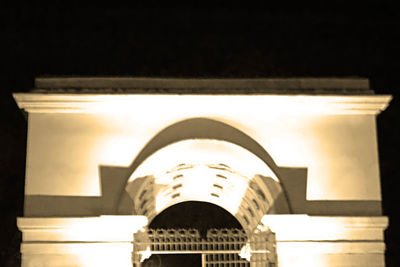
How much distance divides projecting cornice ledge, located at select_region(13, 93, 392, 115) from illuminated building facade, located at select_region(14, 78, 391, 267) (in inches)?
0.8

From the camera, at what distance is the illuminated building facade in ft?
45.6

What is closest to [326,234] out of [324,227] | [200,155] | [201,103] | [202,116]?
[324,227]

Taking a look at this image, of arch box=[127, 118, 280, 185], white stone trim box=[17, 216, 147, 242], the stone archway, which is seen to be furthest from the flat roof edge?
white stone trim box=[17, 216, 147, 242]

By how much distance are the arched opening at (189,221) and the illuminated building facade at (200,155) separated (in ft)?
41.4

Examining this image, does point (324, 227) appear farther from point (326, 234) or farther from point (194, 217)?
point (194, 217)

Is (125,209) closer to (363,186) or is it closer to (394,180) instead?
(363,186)

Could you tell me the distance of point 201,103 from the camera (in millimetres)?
14719

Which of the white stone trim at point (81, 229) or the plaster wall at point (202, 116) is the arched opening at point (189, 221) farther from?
the white stone trim at point (81, 229)

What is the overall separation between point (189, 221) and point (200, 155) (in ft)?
42.7

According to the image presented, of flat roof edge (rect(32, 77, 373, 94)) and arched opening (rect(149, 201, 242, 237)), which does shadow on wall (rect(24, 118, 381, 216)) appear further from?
arched opening (rect(149, 201, 242, 237))

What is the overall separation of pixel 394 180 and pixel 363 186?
12209 millimetres

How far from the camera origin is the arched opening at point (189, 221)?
90.6ft
